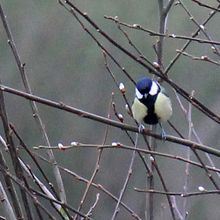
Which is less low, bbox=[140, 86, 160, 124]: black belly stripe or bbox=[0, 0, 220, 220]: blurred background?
bbox=[0, 0, 220, 220]: blurred background

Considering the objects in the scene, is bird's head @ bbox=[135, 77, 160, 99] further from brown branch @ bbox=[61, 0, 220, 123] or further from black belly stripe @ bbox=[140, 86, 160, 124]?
brown branch @ bbox=[61, 0, 220, 123]

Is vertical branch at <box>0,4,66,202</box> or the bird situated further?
the bird

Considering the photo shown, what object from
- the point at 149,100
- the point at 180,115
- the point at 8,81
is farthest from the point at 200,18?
the point at 149,100

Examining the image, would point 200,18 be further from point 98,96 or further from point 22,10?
point 22,10

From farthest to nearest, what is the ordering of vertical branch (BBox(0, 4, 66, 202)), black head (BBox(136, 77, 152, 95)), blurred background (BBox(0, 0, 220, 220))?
blurred background (BBox(0, 0, 220, 220)), black head (BBox(136, 77, 152, 95)), vertical branch (BBox(0, 4, 66, 202))

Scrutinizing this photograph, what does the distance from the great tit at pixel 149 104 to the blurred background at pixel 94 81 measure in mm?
1777

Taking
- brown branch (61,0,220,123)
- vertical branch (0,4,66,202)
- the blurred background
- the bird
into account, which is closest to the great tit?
the bird

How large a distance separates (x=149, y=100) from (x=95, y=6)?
2133 mm

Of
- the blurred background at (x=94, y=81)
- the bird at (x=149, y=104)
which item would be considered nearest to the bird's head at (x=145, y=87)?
the bird at (x=149, y=104)

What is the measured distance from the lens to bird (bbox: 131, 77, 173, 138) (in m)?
1.72

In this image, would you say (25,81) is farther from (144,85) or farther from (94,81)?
(94,81)

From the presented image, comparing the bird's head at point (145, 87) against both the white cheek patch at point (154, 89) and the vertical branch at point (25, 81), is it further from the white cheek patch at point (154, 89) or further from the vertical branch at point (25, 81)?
the vertical branch at point (25, 81)

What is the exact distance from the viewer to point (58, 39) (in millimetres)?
3838

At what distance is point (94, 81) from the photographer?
Result: 3.79 meters
